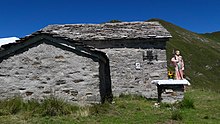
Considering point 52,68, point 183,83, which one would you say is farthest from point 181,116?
point 52,68

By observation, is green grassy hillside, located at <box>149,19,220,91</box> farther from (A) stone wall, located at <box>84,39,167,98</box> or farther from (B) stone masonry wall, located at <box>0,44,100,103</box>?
(B) stone masonry wall, located at <box>0,44,100,103</box>

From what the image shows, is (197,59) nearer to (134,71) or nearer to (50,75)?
(134,71)

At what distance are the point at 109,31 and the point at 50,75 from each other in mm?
7724

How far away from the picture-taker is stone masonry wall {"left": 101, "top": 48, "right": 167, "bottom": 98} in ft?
62.0

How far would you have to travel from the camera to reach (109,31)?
19797mm

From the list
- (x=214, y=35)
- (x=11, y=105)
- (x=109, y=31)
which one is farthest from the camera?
(x=214, y=35)

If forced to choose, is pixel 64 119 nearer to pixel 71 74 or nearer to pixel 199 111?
pixel 71 74

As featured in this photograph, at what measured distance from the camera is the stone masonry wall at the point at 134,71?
18.9m

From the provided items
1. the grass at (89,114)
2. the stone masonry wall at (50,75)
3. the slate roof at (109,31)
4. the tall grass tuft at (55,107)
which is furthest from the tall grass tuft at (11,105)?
the slate roof at (109,31)

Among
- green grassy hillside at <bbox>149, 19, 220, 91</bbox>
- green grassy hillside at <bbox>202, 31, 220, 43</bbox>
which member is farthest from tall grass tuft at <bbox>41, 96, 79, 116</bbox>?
green grassy hillside at <bbox>202, 31, 220, 43</bbox>

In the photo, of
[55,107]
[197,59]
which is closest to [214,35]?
[197,59]

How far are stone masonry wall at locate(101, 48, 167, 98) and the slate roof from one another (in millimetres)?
897

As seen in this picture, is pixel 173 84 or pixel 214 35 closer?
pixel 173 84

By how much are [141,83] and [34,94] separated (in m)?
7.86
